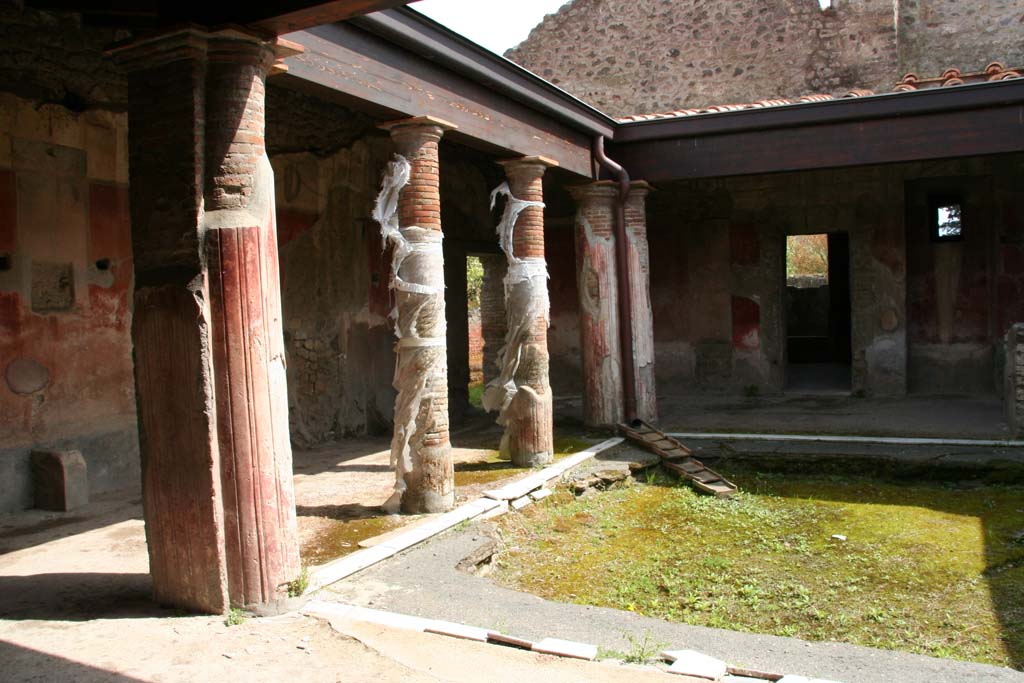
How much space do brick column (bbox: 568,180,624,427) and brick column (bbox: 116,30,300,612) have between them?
5.81 m

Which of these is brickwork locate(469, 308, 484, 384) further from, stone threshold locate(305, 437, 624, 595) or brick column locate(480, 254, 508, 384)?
stone threshold locate(305, 437, 624, 595)

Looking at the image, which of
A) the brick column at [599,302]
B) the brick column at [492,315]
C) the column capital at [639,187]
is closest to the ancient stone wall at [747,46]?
the brick column at [492,315]

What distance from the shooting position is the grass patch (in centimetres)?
480

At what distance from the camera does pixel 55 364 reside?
646 centimetres

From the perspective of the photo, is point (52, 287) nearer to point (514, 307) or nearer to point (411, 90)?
point (411, 90)

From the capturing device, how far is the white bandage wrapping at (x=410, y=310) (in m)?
6.17

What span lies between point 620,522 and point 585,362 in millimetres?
2968

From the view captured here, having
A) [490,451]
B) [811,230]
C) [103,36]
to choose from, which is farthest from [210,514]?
[811,230]

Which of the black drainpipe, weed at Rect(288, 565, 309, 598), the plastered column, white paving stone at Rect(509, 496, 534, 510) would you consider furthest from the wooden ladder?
weed at Rect(288, 565, 309, 598)

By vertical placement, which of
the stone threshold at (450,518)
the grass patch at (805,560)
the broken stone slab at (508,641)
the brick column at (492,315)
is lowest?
the grass patch at (805,560)

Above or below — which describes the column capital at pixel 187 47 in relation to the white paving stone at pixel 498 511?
above

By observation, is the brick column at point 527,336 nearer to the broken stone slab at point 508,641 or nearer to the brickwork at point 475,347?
the broken stone slab at point 508,641

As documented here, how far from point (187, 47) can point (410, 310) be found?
2704 mm

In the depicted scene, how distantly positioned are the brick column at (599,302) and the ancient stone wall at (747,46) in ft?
20.4
